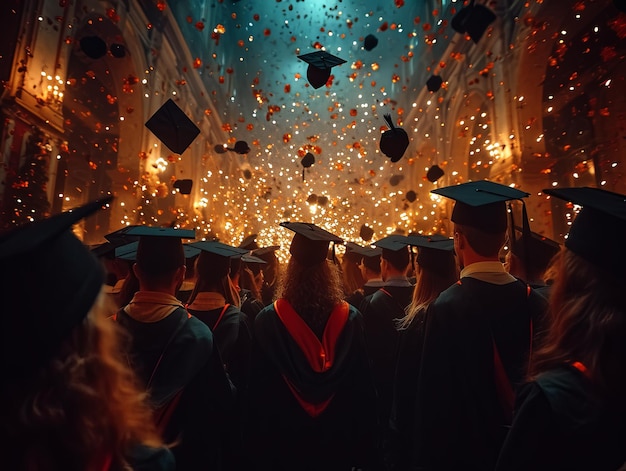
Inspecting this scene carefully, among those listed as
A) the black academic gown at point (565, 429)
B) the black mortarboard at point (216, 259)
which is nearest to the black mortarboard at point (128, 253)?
the black mortarboard at point (216, 259)

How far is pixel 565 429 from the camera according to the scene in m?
1.06

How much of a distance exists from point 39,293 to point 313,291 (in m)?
1.81

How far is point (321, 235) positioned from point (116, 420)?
1967mm

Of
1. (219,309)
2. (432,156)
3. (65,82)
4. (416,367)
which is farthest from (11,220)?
(432,156)

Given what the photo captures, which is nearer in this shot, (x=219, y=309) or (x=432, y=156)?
(x=219, y=309)

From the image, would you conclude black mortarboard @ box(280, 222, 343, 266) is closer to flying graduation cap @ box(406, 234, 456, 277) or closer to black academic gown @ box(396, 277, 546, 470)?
flying graduation cap @ box(406, 234, 456, 277)

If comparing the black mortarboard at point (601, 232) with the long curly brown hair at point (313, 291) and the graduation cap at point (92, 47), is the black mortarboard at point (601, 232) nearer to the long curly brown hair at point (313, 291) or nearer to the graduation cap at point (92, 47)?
the long curly brown hair at point (313, 291)

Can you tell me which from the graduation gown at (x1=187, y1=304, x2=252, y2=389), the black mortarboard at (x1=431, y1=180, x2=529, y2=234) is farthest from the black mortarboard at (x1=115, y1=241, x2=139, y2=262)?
the black mortarboard at (x1=431, y1=180, x2=529, y2=234)

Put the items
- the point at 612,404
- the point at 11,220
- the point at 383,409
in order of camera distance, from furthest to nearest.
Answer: the point at 11,220, the point at 383,409, the point at 612,404

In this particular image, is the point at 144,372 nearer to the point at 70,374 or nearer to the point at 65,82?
the point at 70,374

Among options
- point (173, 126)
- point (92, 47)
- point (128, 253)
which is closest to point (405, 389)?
point (128, 253)

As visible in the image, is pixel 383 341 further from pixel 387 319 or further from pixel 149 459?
pixel 149 459

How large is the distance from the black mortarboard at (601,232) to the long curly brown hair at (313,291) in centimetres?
143

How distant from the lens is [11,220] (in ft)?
22.1
